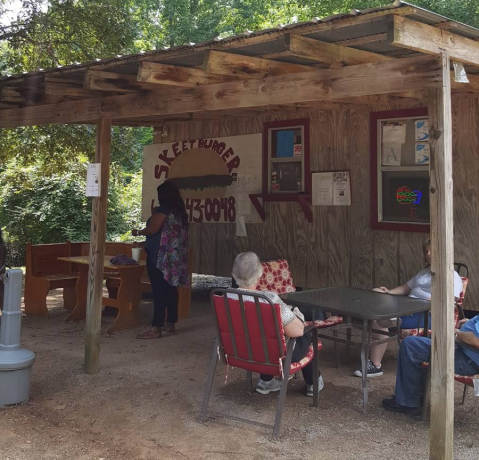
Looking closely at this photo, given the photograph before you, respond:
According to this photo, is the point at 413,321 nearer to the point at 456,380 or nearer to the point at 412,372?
the point at 412,372

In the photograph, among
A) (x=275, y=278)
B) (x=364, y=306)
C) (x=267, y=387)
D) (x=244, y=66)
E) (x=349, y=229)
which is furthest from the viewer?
(x=349, y=229)

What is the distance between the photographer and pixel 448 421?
12.4ft

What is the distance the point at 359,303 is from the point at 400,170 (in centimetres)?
300

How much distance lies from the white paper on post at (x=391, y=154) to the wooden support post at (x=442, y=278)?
396 cm

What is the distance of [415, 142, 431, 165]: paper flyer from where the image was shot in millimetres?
7508

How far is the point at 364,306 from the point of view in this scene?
16.8ft

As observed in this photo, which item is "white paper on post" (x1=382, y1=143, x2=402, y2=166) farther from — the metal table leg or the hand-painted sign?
the metal table leg

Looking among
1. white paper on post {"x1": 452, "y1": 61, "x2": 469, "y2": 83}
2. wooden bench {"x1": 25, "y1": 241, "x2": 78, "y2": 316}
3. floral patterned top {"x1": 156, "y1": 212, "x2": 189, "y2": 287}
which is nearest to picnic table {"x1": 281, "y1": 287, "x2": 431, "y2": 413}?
white paper on post {"x1": 452, "y1": 61, "x2": 469, "y2": 83}

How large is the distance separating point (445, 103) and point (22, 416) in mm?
3611

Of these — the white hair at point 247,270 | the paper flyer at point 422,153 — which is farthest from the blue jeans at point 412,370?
the paper flyer at point 422,153

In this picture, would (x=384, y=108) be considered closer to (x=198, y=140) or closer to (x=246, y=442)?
(x=198, y=140)

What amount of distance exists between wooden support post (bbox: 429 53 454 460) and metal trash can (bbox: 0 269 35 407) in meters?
2.92

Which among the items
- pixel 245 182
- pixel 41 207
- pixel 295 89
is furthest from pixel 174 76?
pixel 41 207

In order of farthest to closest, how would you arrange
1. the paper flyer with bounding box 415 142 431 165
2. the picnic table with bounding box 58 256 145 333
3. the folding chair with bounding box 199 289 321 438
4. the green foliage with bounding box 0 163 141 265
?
1. the green foliage with bounding box 0 163 141 265
2. the picnic table with bounding box 58 256 145 333
3. the paper flyer with bounding box 415 142 431 165
4. the folding chair with bounding box 199 289 321 438
